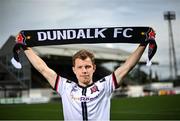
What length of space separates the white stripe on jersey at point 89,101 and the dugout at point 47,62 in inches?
25.0

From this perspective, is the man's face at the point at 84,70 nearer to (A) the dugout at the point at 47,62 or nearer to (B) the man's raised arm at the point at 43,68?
(B) the man's raised arm at the point at 43,68

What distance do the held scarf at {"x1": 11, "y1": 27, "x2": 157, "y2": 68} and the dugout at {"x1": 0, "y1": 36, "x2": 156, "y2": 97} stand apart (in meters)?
0.22

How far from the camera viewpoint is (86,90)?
2338 millimetres

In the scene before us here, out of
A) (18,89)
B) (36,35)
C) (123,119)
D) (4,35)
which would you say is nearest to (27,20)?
(4,35)

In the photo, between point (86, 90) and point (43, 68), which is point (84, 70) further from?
point (43, 68)

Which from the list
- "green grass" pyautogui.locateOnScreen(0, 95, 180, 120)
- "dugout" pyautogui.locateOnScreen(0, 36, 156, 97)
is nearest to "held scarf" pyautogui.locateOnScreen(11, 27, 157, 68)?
"dugout" pyautogui.locateOnScreen(0, 36, 156, 97)

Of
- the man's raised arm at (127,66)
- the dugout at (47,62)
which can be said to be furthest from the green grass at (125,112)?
the man's raised arm at (127,66)

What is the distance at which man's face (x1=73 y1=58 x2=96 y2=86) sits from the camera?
2328 millimetres

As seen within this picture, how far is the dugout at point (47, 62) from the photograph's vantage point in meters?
4.40

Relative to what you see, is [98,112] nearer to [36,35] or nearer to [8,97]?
[36,35]

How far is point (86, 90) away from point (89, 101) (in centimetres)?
7

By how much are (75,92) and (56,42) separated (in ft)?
1.43

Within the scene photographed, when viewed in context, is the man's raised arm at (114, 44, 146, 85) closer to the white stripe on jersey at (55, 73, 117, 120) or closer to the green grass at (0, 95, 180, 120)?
the white stripe on jersey at (55, 73, 117, 120)

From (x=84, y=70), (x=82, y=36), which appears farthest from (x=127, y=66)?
(x=82, y=36)
